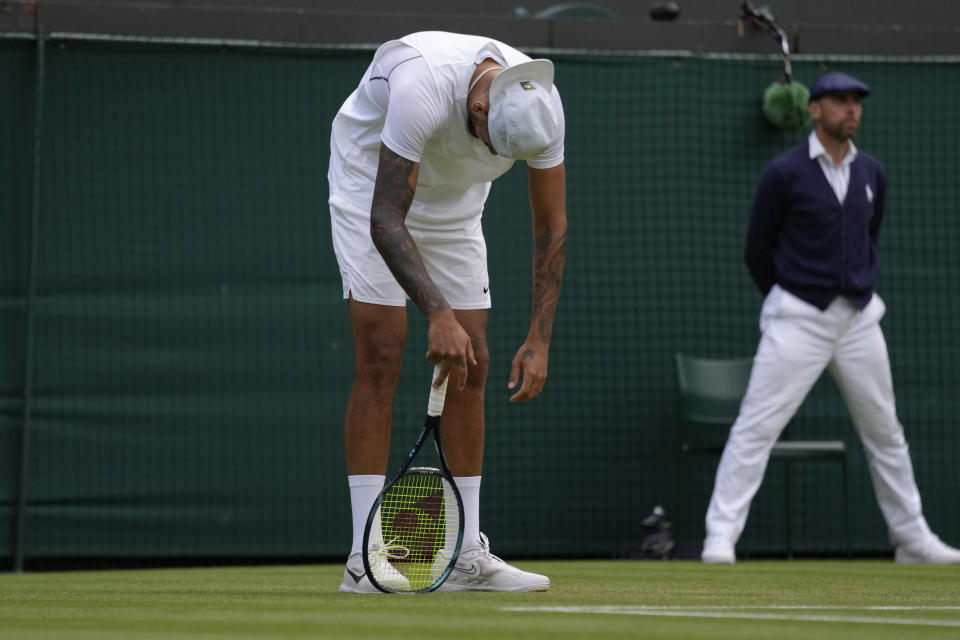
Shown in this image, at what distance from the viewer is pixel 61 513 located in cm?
707

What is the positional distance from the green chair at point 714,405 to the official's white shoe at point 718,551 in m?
0.79

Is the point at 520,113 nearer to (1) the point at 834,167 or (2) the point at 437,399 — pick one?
(2) the point at 437,399

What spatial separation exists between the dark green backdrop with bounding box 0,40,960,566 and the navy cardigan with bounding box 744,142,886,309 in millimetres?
956

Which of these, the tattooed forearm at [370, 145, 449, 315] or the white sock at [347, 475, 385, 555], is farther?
the white sock at [347, 475, 385, 555]

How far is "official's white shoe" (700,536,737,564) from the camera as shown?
6.57 meters

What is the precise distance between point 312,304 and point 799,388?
2.45 meters

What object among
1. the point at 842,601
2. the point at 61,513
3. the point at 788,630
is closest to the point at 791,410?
the point at 842,601

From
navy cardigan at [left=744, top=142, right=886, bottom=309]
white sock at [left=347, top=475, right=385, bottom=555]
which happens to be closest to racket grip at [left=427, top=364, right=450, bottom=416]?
white sock at [left=347, top=475, right=385, bottom=555]

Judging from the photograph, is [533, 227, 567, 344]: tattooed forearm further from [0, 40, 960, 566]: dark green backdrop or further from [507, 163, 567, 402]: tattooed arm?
[0, 40, 960, 566]: dark green backdrop

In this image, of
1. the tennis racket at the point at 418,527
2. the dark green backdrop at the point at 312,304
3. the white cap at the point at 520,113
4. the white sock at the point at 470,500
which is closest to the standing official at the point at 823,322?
the dark green backdrop at the point at 312,304

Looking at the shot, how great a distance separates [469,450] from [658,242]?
12.1 feet

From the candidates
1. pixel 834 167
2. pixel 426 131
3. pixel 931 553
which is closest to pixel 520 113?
pixel 426 131

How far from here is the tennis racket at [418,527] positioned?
3.93m

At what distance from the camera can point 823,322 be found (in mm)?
6707
